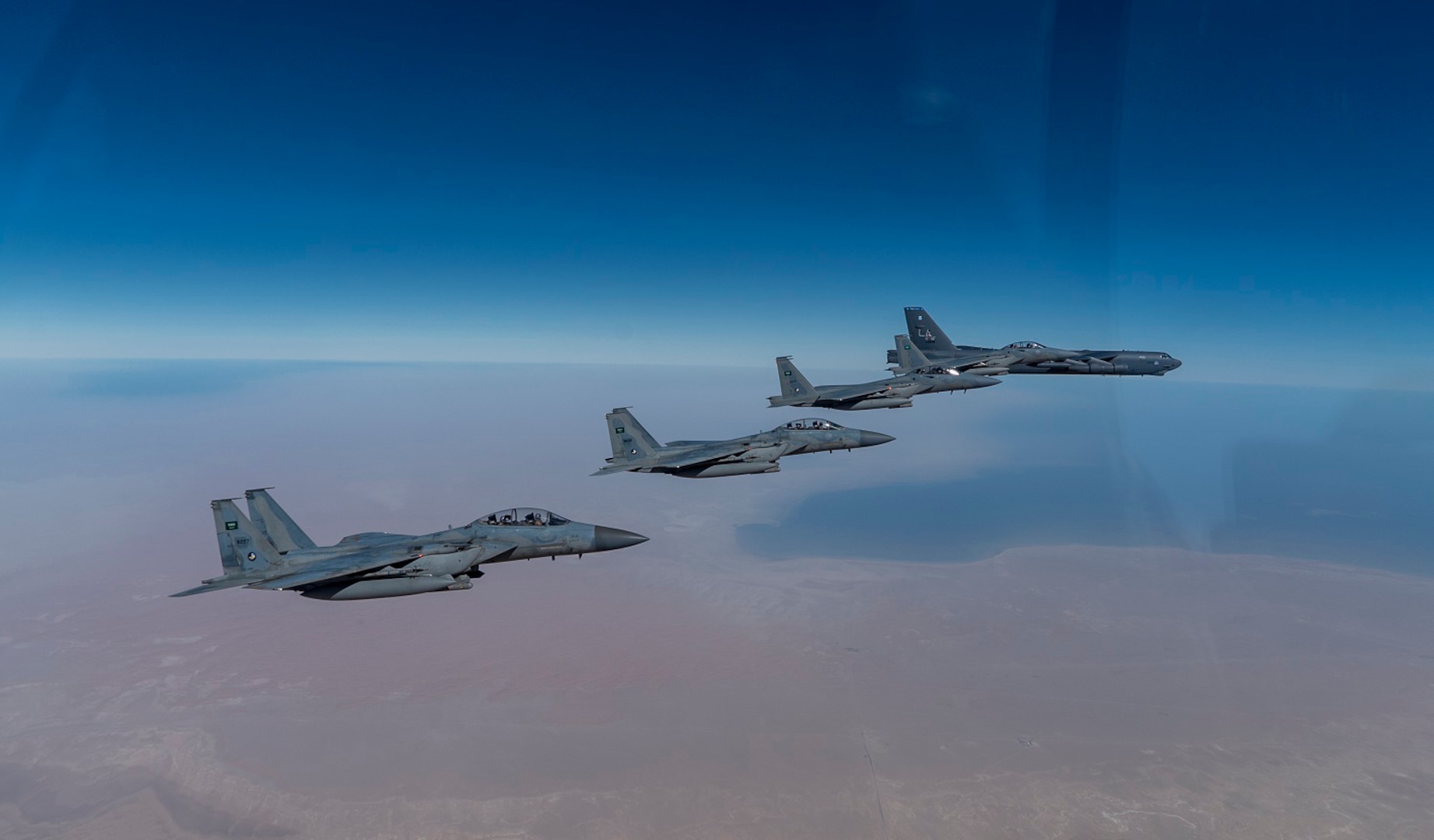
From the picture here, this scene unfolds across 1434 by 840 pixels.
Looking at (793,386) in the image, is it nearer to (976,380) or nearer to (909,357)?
(909,357)

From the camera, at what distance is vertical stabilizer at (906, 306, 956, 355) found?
44.2 m

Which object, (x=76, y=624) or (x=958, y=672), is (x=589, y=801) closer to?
(x=958, y=672)

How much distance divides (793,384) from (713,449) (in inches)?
300

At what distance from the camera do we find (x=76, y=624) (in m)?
64.9

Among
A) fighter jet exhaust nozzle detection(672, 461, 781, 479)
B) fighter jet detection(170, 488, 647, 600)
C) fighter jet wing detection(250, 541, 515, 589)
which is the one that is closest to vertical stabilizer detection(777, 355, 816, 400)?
fighter jet exhaust nozzle detection(672, 461, 781, 479)

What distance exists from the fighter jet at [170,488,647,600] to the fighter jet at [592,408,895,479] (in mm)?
7579

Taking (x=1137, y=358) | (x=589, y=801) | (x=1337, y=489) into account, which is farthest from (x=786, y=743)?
(x=1337, y=489)

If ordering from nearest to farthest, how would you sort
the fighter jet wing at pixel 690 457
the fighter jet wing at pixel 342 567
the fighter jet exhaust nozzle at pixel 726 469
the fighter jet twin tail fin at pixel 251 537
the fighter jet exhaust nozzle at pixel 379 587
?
1. the fighter jet wing at pixel 342 567
2. the fighter jet exhaust nozzle at pixel 379 587
3. the fighter jet twin tail fin at pixel 251 537
4. the fighter jet wing at pixel 690 457
5. the fighter jet exhaust nozzle at pixel 726 469

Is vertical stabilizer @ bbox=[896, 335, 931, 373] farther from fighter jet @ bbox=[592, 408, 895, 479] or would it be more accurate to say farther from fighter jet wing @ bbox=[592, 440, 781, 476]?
fighter jet wing @ bbox=[592, 440, 781, 476]

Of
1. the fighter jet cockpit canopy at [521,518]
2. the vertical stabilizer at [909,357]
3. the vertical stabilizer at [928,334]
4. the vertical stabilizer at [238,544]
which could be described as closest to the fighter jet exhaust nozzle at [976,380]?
the vertical stabilizer at [909,357]

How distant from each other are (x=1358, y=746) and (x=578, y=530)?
75744 mm

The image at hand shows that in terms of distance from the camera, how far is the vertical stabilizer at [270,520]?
18.3 m

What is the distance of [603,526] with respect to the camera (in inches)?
1388

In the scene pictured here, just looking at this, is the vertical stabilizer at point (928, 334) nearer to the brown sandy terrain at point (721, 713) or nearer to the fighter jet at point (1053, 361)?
the fighter jet at point (1053, 361)
